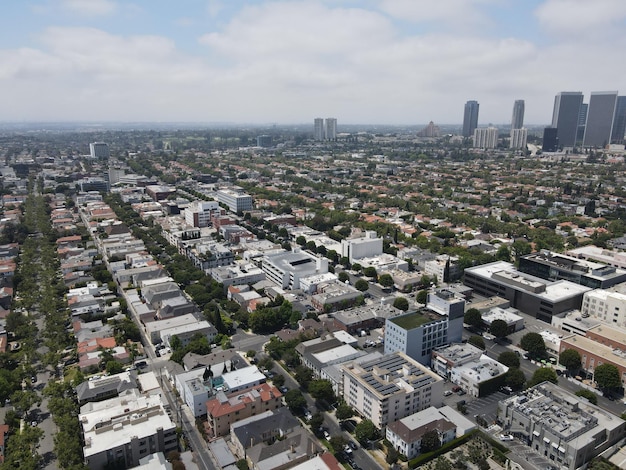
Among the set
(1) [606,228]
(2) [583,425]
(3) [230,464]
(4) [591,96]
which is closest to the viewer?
(3) [230,464]

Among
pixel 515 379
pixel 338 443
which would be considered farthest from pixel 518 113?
pixel 338 443

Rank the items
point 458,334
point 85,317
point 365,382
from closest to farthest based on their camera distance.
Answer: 1. point 365,382
2. point 458,334
3. point 85,317

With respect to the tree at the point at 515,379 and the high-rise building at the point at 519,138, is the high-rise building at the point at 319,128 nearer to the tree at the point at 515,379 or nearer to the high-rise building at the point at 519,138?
the high-rise building at the point at 519,138

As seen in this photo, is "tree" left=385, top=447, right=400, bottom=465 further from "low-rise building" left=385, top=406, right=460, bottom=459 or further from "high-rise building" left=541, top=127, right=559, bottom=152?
"high-rise building" left=541, top=127, right=559, bottom=152

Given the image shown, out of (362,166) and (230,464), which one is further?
(362,166)

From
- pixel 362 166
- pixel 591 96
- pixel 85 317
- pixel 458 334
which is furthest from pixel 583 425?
pixel 591 96

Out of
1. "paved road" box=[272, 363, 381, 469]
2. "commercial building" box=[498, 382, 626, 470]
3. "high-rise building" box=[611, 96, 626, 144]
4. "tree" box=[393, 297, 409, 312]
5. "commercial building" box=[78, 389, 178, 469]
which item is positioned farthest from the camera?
"high-rise building" box=[611, 96, 626, 144]

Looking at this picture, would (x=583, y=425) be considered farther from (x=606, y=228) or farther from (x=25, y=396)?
(x=606, y=228)

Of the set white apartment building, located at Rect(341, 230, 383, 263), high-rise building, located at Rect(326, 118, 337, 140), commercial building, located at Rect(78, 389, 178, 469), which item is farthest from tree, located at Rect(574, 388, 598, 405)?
high-rise building, located at Rect(326, 118, 337, 140)
